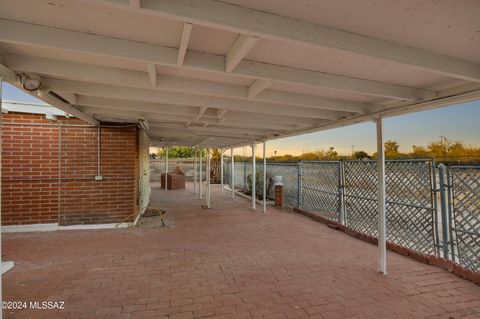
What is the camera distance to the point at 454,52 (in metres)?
1.91

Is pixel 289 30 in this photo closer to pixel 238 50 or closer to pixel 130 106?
pixel 238 50

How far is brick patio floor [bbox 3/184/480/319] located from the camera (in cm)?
261

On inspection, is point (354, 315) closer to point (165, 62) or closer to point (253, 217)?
point (165, 62)

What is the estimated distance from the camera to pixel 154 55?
193 centimetres

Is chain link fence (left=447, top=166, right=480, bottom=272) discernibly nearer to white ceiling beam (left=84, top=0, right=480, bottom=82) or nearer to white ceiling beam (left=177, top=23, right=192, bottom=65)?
white ceiling beam (left=84, top=0, right=480, bottom=82)

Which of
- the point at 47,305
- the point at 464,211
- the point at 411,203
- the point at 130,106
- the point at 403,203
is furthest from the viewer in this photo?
the point at 403,203

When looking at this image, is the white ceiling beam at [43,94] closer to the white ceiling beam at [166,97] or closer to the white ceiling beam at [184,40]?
the white ceiling beam at [166,97]

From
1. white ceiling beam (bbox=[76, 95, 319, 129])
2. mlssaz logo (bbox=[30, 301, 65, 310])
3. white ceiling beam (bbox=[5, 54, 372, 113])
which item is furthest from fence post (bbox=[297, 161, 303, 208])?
mlssaz logo (bbox=[30, 301, 65, 310])

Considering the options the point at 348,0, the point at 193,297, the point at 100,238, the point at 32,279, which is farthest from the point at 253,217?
the point at 348,0

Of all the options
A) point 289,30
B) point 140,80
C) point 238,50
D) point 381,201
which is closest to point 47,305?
point 140,80

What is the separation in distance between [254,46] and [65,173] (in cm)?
545

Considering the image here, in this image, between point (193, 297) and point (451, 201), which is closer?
point (193, 297)

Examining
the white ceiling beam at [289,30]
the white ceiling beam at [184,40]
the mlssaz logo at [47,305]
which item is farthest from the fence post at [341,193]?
the mlssaz logo at [47,305]

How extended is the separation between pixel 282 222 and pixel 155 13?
597cm
